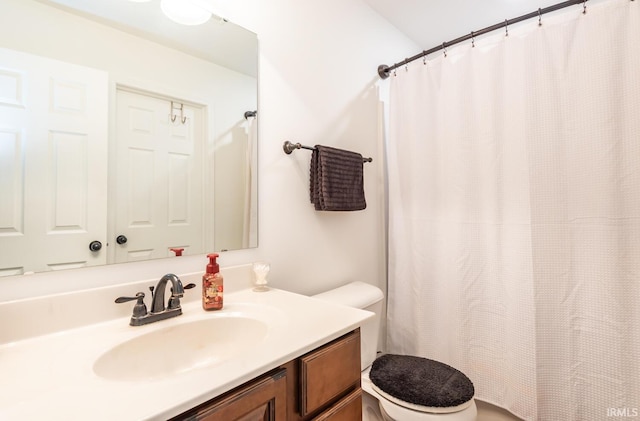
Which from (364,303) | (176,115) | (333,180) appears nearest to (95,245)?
(176,115)

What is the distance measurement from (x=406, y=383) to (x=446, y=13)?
2088mm

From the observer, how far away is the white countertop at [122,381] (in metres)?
0.46

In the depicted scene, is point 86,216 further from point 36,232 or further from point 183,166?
point 183,166

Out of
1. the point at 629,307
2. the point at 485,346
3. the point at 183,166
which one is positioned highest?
the point at 183,166

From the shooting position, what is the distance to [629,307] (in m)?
1.11

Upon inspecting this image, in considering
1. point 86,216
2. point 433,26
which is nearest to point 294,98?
point 86,216

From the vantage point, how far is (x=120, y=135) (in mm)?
882

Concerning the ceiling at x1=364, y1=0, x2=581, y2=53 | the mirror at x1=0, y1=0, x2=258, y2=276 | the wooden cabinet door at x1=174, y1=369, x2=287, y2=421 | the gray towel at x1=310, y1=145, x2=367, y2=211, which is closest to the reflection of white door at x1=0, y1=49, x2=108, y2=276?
the mirror at x1=0, y1=0, x2=258, y2=276

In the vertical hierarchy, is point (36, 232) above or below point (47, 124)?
below

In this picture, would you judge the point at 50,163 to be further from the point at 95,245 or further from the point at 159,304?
the point at 159,304

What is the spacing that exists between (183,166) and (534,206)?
4.68 ft

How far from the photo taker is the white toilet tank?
1.34m

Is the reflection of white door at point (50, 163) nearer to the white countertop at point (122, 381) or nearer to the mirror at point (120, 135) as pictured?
the mirror at point (120, 135)

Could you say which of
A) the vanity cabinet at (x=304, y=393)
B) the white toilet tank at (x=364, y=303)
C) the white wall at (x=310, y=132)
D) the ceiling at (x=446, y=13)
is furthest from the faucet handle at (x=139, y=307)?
the ceiling at (x=446, y=13)
